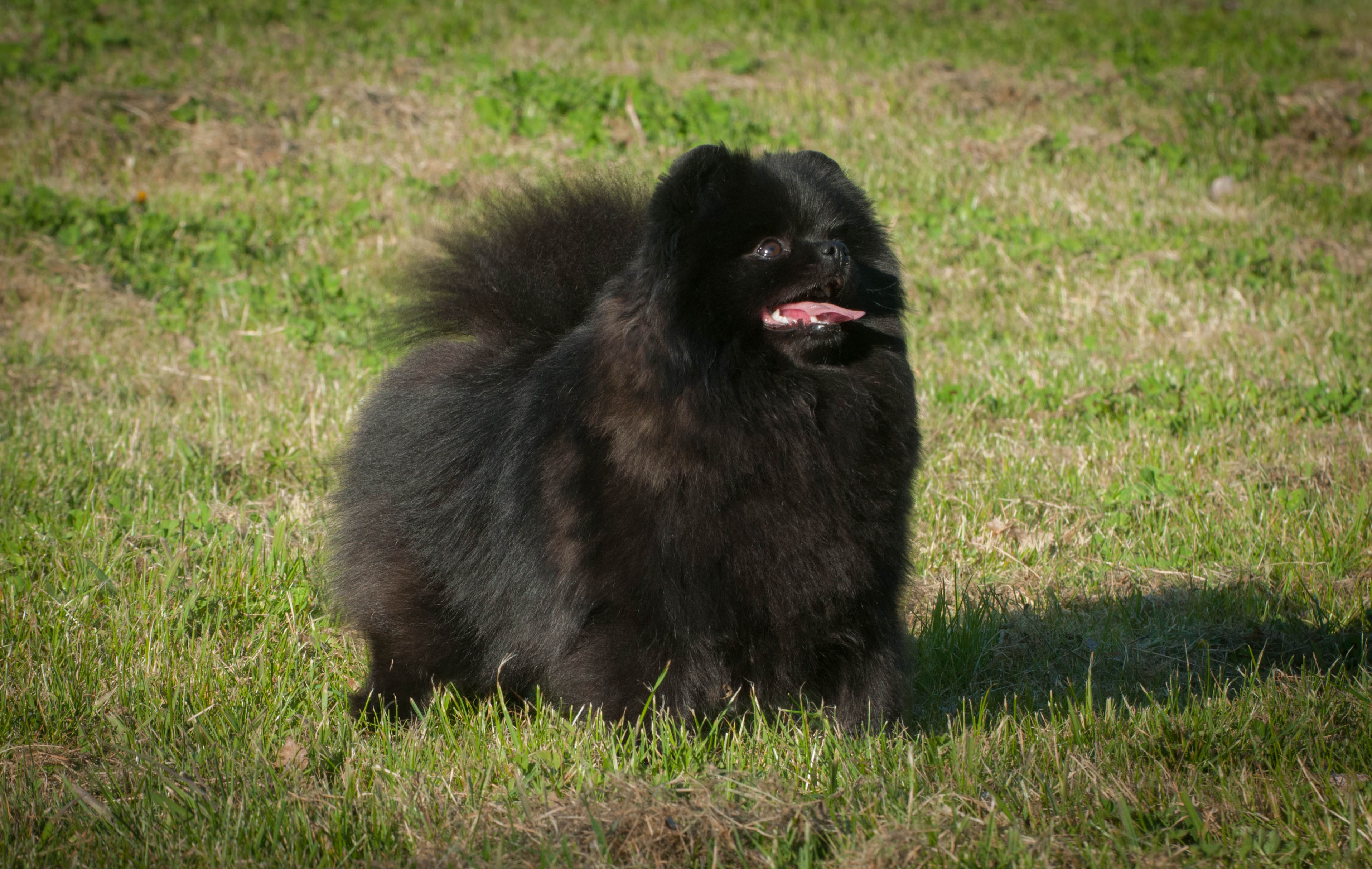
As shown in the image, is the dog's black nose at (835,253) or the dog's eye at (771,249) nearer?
the dog's black nose at (835,253)

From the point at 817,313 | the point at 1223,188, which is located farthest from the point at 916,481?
the point at 1223,188

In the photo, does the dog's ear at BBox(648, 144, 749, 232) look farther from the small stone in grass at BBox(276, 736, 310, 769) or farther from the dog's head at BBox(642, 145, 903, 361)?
the small stone in grass at BBox(276, 736, 310, 769)

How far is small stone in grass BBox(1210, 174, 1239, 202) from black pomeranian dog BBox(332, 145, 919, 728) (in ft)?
27.4

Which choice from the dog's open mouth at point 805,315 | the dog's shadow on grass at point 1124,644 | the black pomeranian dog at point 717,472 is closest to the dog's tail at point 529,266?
the black pomeranian dog at point 717,472

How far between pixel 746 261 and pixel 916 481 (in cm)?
227

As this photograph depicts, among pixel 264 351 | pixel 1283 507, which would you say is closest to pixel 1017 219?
pixel 1283 507

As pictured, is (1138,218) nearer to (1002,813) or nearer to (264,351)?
(264,351)

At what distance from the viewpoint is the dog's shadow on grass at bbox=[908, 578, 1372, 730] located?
12.6 ft

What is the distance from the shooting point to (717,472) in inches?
115

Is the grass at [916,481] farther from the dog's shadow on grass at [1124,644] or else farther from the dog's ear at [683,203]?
the dog's ear at [683,203]

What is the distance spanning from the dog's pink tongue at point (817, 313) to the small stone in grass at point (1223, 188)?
8706mm

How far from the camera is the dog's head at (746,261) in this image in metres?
2.89

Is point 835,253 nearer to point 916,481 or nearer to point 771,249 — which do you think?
point 771,249

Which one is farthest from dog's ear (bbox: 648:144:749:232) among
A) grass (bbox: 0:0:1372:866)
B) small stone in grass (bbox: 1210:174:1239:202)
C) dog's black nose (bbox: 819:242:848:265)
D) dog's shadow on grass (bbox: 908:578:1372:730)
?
small stone in grass (bbox: 1210:174:1239:202)
